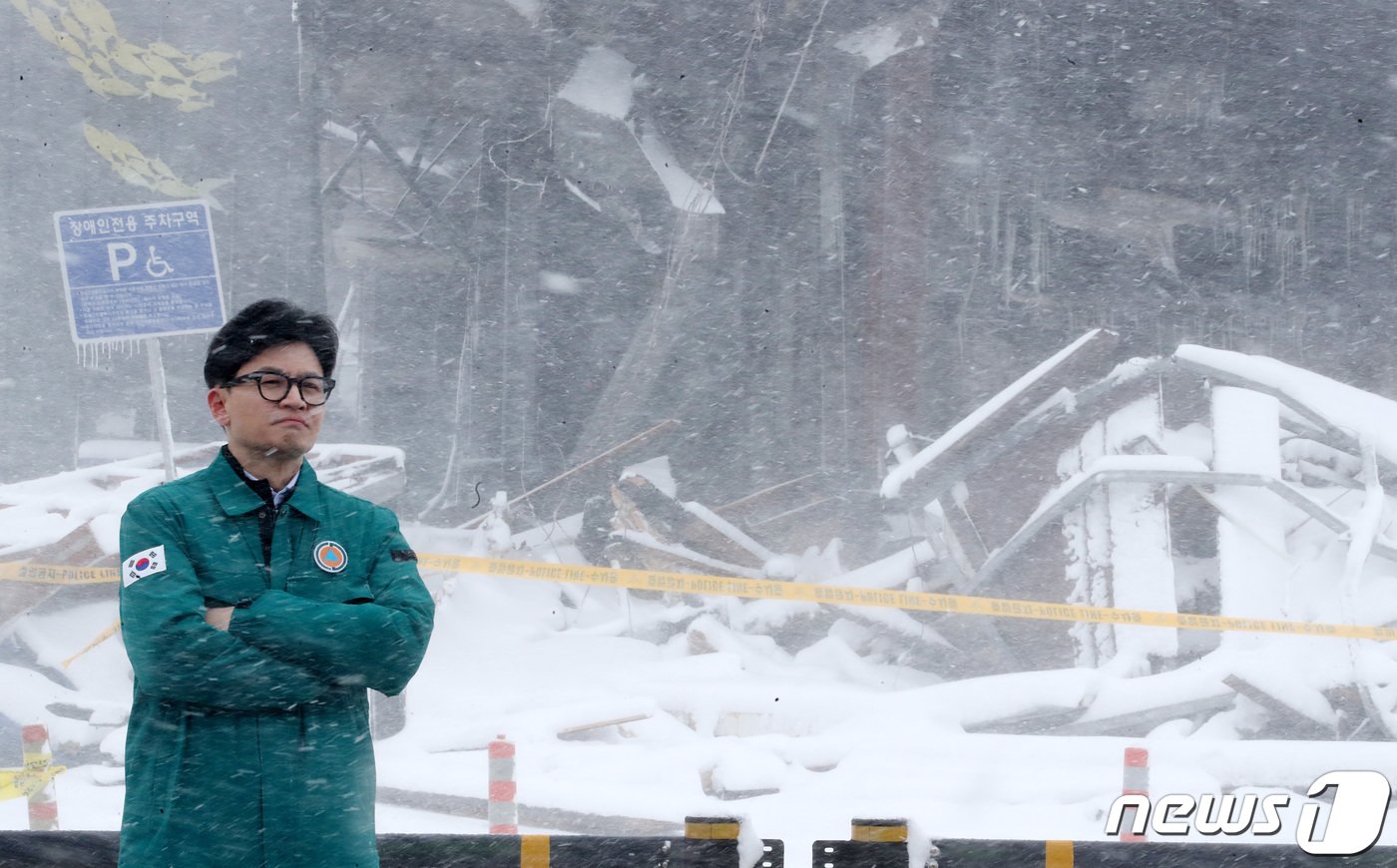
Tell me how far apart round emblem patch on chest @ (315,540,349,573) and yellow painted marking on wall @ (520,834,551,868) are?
1.31 m

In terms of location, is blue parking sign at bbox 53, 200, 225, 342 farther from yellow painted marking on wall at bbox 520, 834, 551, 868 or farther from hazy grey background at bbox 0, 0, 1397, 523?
hazy grey background at bbox 0, 0, 1397, 523

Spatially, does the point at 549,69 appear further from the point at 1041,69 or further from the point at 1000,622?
the point at 1000,622

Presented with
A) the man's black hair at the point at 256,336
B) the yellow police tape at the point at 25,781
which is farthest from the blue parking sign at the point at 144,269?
the man's black hair at the point at 256,336

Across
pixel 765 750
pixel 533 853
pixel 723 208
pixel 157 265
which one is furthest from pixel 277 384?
pixel 723 208

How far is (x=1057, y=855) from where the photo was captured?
10.3 feet

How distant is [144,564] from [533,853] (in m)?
1.53

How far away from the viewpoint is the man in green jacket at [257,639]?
193 centimetres

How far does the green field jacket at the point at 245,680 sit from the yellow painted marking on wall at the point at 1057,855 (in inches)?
76.8

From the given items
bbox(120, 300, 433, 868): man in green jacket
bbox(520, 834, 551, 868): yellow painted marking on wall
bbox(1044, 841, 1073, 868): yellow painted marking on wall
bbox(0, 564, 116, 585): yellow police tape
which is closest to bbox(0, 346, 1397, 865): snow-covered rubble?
bbox(0, 564, 116, 585): yellow police tape

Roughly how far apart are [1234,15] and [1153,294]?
2.95m

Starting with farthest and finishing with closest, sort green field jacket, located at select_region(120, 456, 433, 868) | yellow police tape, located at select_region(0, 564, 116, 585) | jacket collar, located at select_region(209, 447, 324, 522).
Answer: yellow police tape, located at select_region(0, 564, 116, 585)
jacket collar, located at select_region(209, 447, 324, 522)
green field jacket, located at select_region(120, 456, 433, 868)

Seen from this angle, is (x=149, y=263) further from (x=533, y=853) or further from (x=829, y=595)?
(x=829, y=595)

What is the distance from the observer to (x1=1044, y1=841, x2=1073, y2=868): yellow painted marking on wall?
3139mm

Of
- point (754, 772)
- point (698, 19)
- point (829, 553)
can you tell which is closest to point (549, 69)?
point (698, 19)
